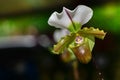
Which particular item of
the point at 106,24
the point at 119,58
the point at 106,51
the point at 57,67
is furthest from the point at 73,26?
the point at 106,24

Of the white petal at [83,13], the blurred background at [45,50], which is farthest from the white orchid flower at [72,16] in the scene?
the blurred background at [45,50]

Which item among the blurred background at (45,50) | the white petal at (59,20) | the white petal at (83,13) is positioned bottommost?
the blurred background at (45,50)

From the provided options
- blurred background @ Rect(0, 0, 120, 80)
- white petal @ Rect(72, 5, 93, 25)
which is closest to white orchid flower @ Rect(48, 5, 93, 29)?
white petal @ Rect(72, 5, 93, 25)

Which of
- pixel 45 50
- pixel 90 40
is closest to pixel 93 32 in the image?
pixel 90 40

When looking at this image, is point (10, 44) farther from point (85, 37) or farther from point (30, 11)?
point (30, 11)

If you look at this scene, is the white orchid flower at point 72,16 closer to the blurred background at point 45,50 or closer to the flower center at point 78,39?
the flower center at point 78,39

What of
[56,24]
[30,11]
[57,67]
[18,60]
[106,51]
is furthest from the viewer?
[30,11]

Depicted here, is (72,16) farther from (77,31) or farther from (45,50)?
(45,50)
